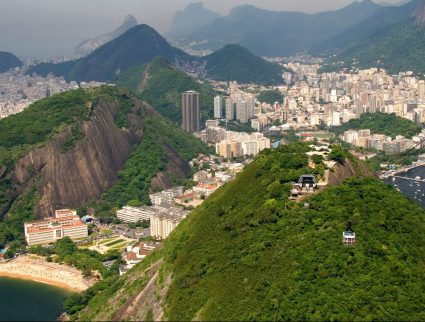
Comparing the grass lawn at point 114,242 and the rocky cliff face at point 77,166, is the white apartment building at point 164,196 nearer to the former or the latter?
the rocky cliff face at point 77,166

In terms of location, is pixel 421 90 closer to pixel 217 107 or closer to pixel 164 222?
pixel 217 107

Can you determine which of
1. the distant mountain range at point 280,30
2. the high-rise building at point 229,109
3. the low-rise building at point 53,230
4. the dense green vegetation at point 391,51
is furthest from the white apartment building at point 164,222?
the distant mountain range at point 280,30

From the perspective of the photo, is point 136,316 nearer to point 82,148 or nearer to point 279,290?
point 279,290

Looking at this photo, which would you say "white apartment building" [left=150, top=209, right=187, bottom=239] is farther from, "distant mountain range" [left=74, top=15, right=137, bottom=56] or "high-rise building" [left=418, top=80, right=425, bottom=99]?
"distant mountain range" [left=74, top=15, right=137, bottom=56]

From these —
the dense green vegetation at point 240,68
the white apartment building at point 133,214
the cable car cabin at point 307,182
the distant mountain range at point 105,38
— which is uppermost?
the distant mountain range at point 105,38

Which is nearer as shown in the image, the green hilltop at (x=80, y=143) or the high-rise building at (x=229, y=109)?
the green hilltop at (x=80, y=143)

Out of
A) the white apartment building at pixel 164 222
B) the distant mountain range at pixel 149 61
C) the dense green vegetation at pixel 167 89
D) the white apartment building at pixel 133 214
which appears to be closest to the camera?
the white apartment building at pixel 164 222
